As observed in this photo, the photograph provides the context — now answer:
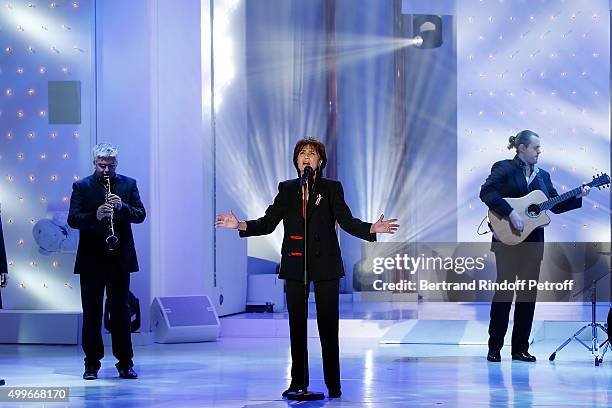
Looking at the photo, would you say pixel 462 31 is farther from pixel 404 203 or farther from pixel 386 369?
pixel 386 369

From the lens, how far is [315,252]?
6246mm

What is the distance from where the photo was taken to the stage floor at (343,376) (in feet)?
20.5

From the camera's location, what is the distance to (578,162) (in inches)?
386

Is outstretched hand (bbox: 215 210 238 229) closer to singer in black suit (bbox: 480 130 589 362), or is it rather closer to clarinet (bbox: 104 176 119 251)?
clarinet (bbox: 104 176 119 251)

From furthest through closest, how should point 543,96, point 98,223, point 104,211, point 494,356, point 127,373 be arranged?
1. point 543,96
2. point 494,356
3. point 127,373
4. point 98,223
5. point 104,211

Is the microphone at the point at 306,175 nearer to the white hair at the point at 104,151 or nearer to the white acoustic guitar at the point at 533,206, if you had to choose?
the white hair at the point at 104,151

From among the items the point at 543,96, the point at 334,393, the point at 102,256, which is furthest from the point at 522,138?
the point at 102,256

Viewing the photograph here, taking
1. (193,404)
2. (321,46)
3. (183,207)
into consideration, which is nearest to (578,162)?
(321,46)

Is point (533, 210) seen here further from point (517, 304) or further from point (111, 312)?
point (111, 312)

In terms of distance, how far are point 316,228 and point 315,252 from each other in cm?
14

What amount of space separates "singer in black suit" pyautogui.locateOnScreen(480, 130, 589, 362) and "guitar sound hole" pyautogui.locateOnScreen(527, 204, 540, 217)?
9 centimetres

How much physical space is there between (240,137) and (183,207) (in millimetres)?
1123

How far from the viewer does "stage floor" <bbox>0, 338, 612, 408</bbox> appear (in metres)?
6.25

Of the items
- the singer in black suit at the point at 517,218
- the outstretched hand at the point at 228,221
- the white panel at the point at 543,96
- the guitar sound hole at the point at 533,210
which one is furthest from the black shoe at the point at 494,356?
the outstretched hand at the point at 228,221
